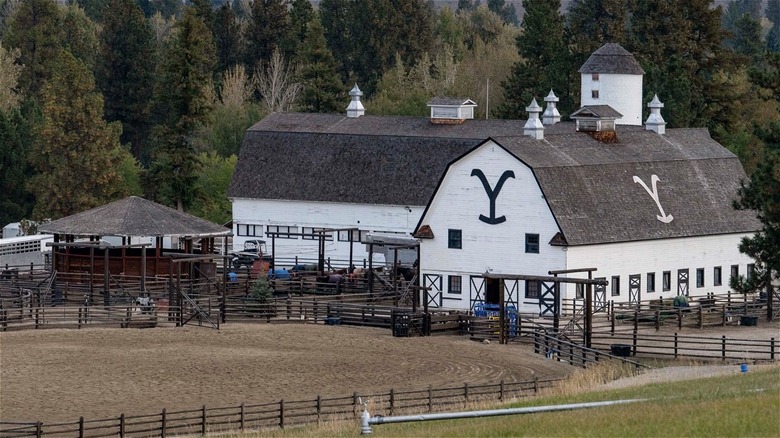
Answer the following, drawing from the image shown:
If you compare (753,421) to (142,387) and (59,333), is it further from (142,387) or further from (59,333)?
(59,333)

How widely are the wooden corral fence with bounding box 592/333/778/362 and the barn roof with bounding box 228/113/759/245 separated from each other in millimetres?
9493

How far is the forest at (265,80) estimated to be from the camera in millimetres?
97812

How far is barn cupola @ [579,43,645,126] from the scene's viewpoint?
92812 mm

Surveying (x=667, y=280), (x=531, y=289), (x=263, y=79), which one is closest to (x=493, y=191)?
(x=531, y=289)

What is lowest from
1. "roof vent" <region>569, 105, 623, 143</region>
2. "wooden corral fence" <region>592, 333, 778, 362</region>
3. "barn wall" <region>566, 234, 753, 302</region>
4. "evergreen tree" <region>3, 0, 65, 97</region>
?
"wooden corral fence" <region>592, 333, 778, 362</region>

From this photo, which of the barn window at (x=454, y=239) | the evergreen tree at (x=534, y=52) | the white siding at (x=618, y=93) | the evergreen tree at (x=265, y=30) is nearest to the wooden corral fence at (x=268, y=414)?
the barn window at (x=454, y=239)

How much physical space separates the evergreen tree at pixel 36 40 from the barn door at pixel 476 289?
2421 inches

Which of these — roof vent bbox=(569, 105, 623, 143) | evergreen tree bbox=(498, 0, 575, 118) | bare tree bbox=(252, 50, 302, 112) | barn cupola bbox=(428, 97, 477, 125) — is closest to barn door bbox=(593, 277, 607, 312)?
roof vent bbox=(569, 105, 623, 143)

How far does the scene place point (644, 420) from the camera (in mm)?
38344

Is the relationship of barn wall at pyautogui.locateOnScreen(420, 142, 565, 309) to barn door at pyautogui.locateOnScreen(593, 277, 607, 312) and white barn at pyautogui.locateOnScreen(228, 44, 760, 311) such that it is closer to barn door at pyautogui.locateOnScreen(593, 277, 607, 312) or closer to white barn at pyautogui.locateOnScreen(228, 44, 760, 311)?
white barn at pyautogui.locateOnScreen(228, 44, 760, 311)

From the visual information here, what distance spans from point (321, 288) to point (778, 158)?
22304 millimetres

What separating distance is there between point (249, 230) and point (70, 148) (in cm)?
1210

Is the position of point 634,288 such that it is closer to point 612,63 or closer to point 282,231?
point 282,231

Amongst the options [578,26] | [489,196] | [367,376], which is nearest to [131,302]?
[489,196]
